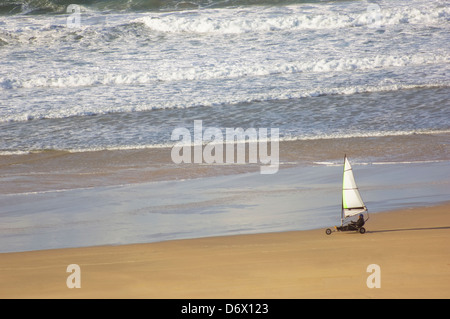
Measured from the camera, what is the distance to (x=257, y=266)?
195 inches

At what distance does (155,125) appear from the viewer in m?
11.5

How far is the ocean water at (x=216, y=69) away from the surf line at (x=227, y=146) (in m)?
0.36

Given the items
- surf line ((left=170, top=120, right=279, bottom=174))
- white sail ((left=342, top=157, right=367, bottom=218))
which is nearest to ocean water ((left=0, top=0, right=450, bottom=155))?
surf line ((left=170, top=120, right=279, bottom=174))

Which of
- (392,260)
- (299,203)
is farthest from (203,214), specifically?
(392,260)

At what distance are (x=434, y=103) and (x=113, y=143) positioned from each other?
646 cm

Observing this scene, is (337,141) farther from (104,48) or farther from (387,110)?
(104,48)

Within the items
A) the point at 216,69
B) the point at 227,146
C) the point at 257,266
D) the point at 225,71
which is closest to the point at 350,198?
the point at 257,266

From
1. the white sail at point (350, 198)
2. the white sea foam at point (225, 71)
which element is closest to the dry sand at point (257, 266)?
the white sail at point (350, 198)

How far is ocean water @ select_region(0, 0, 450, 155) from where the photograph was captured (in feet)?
36.7

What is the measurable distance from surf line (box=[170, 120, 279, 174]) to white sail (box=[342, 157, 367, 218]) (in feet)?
9.02

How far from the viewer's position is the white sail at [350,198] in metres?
5.53

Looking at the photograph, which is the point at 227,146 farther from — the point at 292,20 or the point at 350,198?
the point at 292,20

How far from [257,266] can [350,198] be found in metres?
1.27
